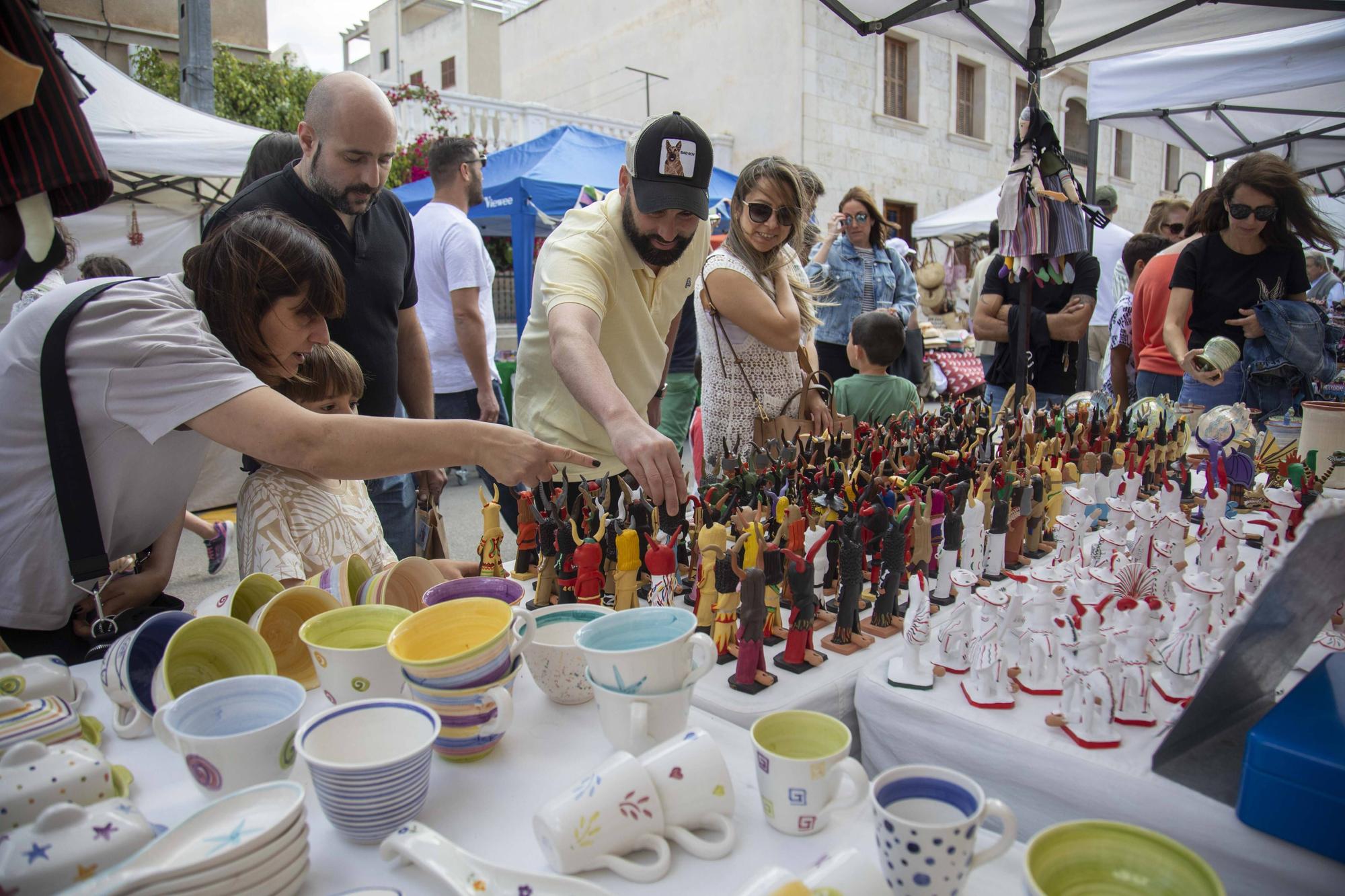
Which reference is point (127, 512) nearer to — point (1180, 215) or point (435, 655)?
point (435, 655)

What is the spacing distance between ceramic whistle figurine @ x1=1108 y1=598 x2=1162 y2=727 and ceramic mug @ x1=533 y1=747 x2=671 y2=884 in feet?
2.26

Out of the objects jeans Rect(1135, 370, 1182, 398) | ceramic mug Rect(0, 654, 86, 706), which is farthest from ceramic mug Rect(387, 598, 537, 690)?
jeans Rect(1135, 370, 1182, 398)

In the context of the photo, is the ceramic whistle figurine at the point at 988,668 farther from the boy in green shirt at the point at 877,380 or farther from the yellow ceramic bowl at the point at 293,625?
the boy in green shirt at the point at 877,380

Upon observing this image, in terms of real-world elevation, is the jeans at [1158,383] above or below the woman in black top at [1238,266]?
below

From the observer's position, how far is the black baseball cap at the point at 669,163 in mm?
1827

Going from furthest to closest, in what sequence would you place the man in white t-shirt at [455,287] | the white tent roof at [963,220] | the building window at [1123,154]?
the building window at [1123,154], the white tent roof at [963,220], the man in white t-shirt at [455,287]

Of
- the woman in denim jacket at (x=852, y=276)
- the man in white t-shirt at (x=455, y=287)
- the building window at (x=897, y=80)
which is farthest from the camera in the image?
the building window at (x=897, y=80)

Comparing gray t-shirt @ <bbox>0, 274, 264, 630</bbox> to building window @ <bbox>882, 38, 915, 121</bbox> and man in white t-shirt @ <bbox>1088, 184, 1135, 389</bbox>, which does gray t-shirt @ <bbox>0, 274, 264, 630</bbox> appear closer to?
man in white t-shirt @ <bbox>1088, 184, 1135, 389</bbox>

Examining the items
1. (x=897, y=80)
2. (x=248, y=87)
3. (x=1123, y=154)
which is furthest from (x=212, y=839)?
(x=1123, y=154)

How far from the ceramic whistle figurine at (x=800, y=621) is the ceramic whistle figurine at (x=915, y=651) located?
125 mm

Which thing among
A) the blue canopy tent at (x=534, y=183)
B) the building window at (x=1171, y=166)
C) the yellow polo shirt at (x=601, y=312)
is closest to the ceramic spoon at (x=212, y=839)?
the yellow polo shirt at (x=601, y=312)

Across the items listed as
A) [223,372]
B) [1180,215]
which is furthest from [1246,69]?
[223,372]

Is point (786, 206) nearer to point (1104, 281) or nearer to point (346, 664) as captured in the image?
→ point (346, 664)

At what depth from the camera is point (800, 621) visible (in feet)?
4.26
